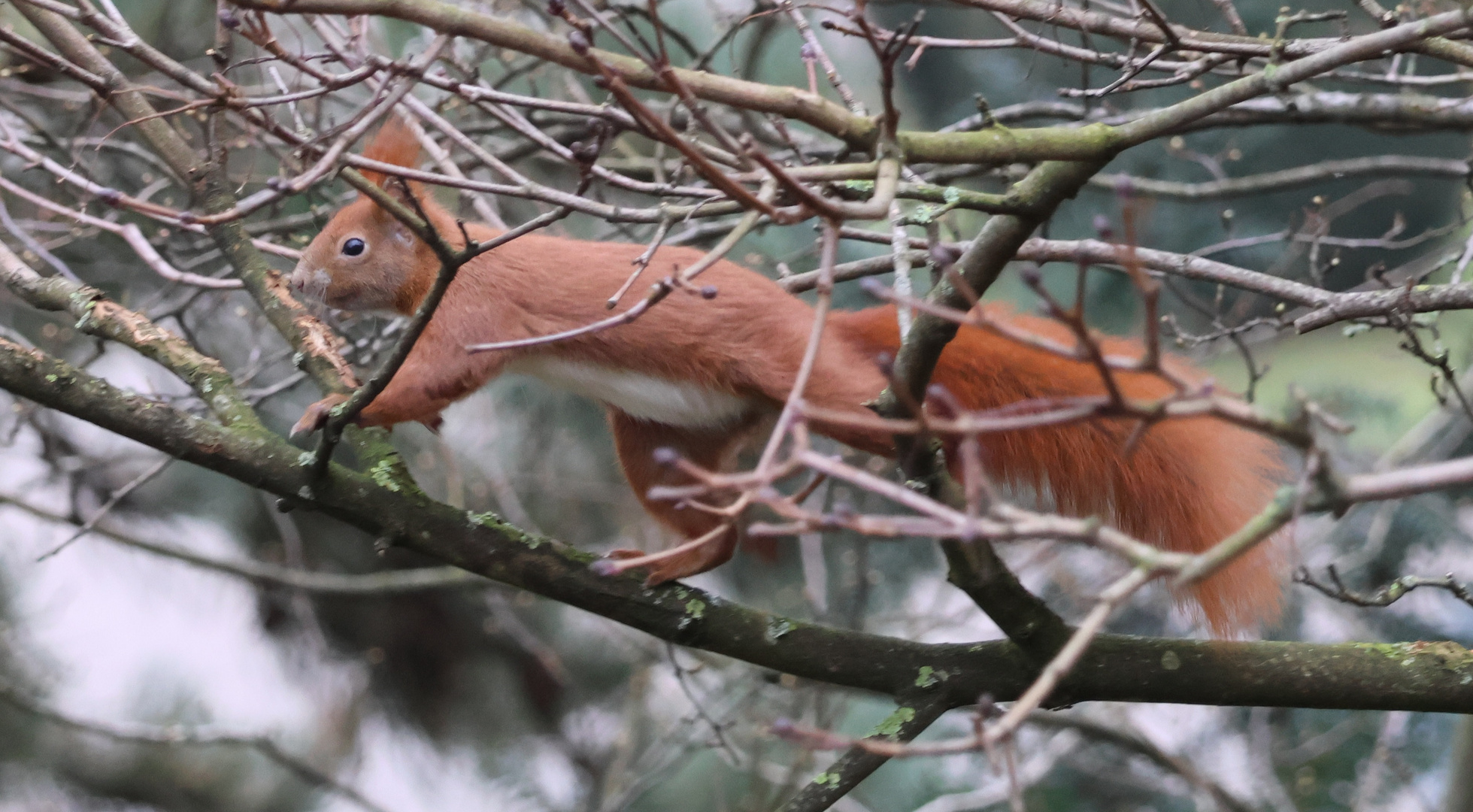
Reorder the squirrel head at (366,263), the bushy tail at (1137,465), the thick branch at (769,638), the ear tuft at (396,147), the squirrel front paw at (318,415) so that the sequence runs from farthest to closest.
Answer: the squirrel head at (366,263) < the ear tuft at (396,147) < the bushy tail at (1137,465) < the squirrel front paw at (318,415) < the thick branch at (769,638)

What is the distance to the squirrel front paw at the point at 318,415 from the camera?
1759 mm

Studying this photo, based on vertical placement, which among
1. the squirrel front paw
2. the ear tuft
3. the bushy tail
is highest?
the bushy tail

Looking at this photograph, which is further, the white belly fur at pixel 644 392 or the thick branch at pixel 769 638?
the white belly fur at pixel 644 392

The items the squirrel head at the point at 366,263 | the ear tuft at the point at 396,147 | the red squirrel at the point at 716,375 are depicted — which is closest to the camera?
the red squirrel at the point at 716,375

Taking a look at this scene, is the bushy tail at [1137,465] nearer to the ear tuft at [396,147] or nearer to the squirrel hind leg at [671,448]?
the squirrel hind leg at [671,448]

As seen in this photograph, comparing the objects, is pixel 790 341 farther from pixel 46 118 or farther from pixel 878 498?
pixel 46 118

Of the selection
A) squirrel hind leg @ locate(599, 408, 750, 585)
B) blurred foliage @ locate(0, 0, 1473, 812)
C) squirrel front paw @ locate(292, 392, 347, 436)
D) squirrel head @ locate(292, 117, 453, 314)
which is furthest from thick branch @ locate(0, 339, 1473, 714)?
blurred foliage @ locate(0, 0, 1473, 812)

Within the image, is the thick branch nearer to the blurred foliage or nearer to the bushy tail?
the bushy tail

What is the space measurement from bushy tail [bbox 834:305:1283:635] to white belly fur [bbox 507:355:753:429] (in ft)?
1.19

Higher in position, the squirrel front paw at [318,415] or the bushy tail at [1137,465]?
the bushy tail at [1137,465]

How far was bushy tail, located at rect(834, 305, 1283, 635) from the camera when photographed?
1.87 metres

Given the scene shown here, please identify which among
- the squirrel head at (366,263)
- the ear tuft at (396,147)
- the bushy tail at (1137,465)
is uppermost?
the bushy tail at (1137,465)

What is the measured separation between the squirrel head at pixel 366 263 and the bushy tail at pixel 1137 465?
98 cm

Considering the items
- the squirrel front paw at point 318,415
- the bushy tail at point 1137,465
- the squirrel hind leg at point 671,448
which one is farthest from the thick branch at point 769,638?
the squirrel hind leg at point 671,448
